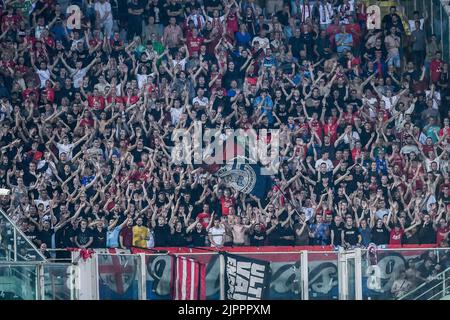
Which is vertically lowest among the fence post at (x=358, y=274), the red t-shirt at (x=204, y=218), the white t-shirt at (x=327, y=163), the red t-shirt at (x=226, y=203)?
the fence post at (x=358, y=274)

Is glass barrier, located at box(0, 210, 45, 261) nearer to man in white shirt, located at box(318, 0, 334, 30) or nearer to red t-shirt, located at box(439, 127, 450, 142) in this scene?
red t-shirt, located at box(439, 127, 450, 142)

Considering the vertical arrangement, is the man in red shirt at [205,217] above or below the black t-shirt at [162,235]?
above

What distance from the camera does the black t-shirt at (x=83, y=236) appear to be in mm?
27547

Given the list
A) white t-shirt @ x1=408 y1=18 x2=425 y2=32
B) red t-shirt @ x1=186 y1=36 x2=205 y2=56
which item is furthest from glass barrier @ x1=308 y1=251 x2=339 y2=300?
white t-shirt @ x1=408 y1=18 x2=425 y2=32

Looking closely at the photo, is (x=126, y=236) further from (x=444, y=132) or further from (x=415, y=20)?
(x=415, y=20)

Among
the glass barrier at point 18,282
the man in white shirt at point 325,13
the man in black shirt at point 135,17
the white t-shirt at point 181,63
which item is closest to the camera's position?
the glass barrier at point 18,282

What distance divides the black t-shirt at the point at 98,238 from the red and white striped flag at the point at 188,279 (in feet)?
13.1

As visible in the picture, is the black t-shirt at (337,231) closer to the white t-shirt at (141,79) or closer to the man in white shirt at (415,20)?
the white t-shirt at (141,79)

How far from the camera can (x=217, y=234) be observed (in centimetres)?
2764

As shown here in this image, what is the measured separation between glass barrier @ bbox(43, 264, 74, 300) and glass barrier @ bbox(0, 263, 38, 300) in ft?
0.60

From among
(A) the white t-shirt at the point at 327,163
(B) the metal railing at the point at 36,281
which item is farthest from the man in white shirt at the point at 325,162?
(B) the metal railing at the point at 36,281

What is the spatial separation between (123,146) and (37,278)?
820 centimetres

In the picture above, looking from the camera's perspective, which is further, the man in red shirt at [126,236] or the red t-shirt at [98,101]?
the red t-shirt at [98,101]

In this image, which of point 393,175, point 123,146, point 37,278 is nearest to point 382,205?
point 393,175
